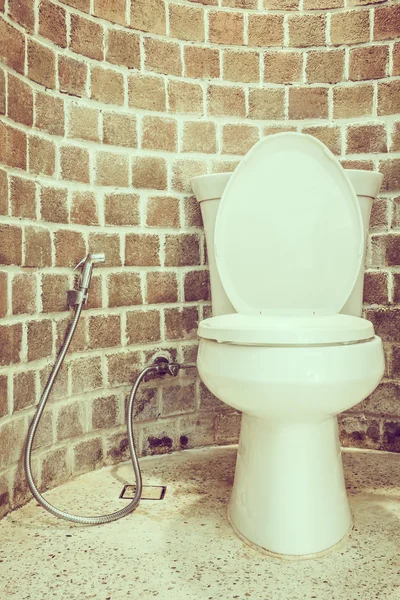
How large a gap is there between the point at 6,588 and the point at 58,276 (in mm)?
733

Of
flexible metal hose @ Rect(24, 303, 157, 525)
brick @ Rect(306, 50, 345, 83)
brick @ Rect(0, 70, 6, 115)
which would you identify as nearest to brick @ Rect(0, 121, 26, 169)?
brick @ Rect(0, 70, 6, 115)

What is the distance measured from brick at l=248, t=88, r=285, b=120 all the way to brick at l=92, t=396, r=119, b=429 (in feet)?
3.20

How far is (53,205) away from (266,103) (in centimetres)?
76

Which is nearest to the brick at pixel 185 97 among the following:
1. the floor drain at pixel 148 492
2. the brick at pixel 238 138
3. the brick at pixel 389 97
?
the brick at pixel 238 138

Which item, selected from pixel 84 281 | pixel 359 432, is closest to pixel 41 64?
→ pixel 84 281

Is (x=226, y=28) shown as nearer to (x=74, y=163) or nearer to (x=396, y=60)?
(x=396, y=60)

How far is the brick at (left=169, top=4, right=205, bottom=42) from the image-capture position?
1.67 metres

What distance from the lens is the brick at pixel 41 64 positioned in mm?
1352

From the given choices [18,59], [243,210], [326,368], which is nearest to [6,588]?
[326,368]

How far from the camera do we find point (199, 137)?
173 cm

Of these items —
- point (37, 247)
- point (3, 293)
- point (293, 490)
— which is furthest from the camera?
point (37, 247)

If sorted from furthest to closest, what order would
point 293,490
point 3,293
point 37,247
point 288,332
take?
point 37,247
point 3,293
point 293,490
point 288,332

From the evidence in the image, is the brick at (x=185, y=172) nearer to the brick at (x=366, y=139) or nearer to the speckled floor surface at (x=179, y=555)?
the brick at (x=366, y=139)

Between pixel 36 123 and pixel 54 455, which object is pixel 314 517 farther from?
pixel 36 123
